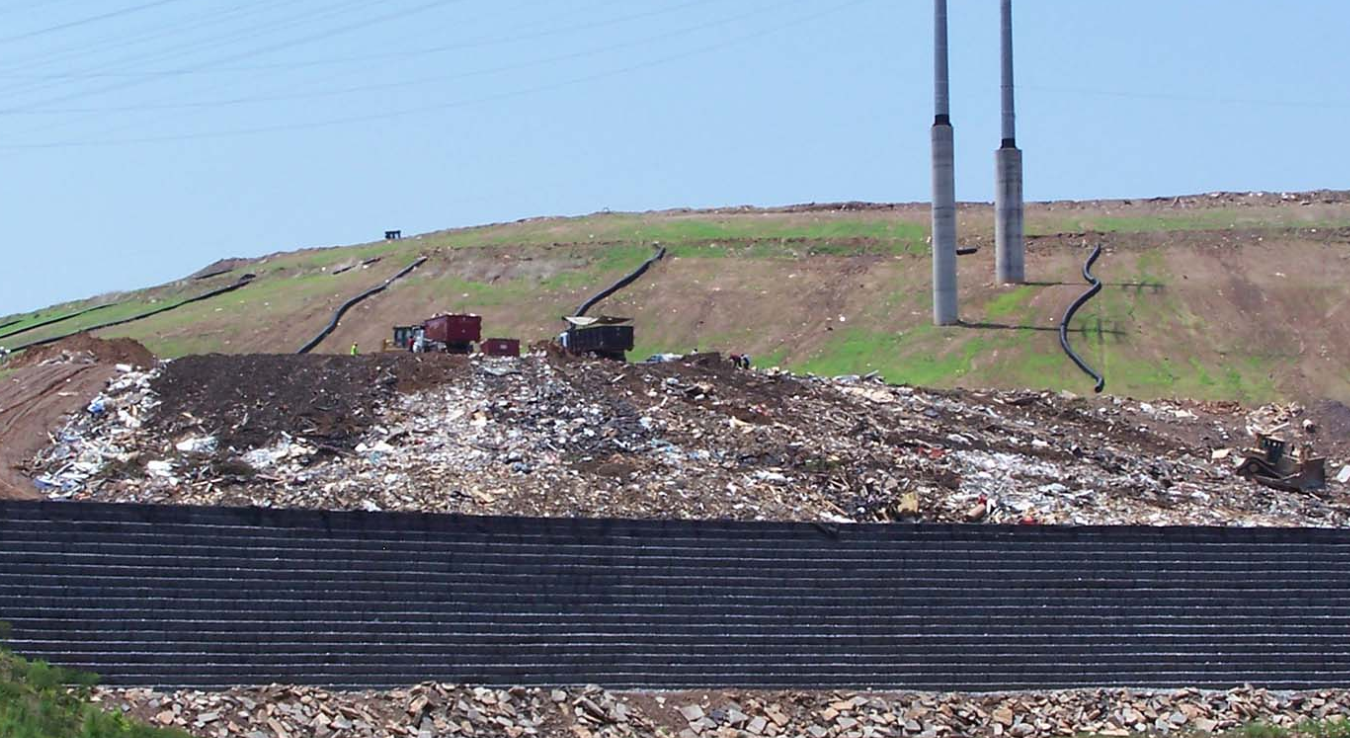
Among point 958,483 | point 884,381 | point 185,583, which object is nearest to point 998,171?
point 884,381

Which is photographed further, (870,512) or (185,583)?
(870,512)

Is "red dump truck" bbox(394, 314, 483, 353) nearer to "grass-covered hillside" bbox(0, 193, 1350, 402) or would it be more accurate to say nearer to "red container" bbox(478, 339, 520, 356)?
"red container" bbox(478, 339, 520, 356)

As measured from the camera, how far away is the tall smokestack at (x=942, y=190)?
1932 inches

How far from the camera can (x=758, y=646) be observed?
21312 mm

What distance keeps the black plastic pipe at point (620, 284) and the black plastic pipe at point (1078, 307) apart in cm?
1422

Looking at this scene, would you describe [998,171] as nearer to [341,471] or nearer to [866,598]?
[341,471]

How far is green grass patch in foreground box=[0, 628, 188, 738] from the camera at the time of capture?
15.9 metres

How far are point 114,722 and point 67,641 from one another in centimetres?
201

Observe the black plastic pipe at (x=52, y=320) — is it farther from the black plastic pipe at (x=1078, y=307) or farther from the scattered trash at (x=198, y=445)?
the black plastic pipe at (x=1078, y=307)

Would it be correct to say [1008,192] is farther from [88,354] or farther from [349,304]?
[88,354]

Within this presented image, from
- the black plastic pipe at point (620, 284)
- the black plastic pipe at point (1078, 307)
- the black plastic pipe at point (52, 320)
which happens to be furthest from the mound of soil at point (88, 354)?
the black plastic pipe at point (52, 320)

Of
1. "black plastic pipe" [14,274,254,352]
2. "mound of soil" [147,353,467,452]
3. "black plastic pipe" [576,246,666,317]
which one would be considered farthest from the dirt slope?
"black plastic pipe" [14,274,254,352]

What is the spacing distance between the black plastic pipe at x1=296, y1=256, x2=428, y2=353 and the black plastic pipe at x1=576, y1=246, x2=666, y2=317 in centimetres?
777

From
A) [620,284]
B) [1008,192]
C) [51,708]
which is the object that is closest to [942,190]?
[1008,192]
